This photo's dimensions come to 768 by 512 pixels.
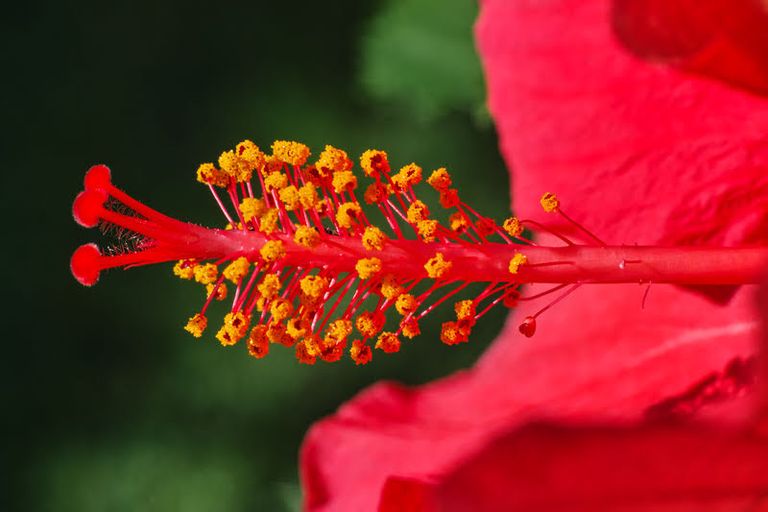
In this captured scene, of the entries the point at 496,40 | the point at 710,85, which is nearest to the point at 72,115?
the point at 496,40

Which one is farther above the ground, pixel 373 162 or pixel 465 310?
pixel 373 162

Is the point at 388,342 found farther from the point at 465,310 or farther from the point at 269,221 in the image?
the point at 269,221

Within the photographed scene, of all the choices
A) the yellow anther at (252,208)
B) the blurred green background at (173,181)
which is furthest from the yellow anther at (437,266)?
the blurred green background at (173,181)

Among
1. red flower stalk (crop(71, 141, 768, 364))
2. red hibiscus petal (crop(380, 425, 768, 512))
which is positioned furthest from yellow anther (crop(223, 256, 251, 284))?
red hibiscus petal (crop(380, 425, 768, 512))

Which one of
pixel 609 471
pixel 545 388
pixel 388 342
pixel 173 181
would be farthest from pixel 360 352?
pixel 173 181

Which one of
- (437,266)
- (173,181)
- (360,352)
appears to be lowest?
(360,352)

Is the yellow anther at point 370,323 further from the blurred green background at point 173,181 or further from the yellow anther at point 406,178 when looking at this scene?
the blurred green background at point 173,181
